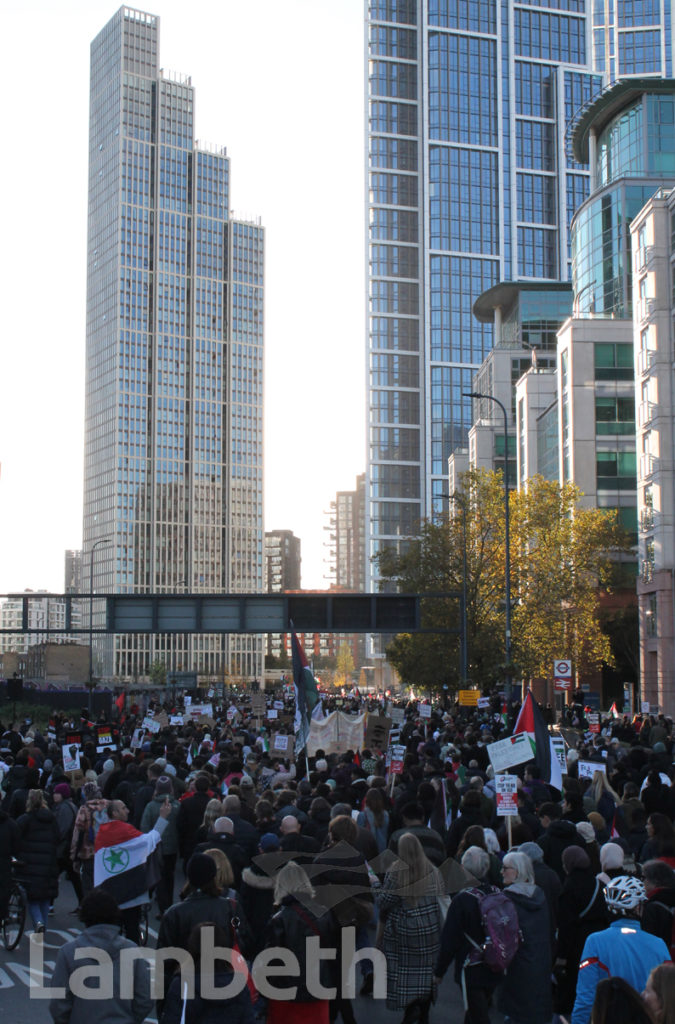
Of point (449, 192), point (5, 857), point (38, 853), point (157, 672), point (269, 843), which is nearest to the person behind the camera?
point (269, 843)

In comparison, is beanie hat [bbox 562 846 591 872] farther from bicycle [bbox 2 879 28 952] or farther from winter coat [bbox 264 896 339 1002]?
bicycle [bbox 2 879 28 952]

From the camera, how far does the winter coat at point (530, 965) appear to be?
25.8ft

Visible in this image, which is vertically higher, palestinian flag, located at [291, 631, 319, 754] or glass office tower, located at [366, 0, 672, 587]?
glass office tower, located at [366, 0, 672, 587]

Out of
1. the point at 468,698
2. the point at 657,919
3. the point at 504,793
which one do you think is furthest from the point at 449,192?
the point at 657,919

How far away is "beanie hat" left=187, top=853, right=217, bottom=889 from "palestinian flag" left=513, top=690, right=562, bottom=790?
28.4ft

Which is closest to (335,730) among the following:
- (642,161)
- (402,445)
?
(642,161)

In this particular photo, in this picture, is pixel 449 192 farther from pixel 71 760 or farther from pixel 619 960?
pixel 619 960

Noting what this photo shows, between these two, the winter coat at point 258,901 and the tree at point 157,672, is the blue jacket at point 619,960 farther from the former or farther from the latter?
the tree at point 157,672

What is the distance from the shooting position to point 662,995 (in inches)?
183

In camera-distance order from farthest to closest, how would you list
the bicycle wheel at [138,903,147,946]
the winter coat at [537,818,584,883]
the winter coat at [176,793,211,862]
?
the winter coat at [176,793,211,862], the bicycle wheel at [138,903,147,946], the winter coat at [537,818,584,883]

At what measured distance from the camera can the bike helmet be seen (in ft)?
20.6

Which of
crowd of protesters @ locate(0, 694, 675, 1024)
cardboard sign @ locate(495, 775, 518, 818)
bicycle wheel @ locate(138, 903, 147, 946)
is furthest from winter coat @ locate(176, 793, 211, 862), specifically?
cardboard sign @ locate(495, 775, 518, 818)

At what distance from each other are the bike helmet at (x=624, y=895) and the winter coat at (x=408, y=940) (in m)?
2.06

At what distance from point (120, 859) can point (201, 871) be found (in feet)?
11.6
